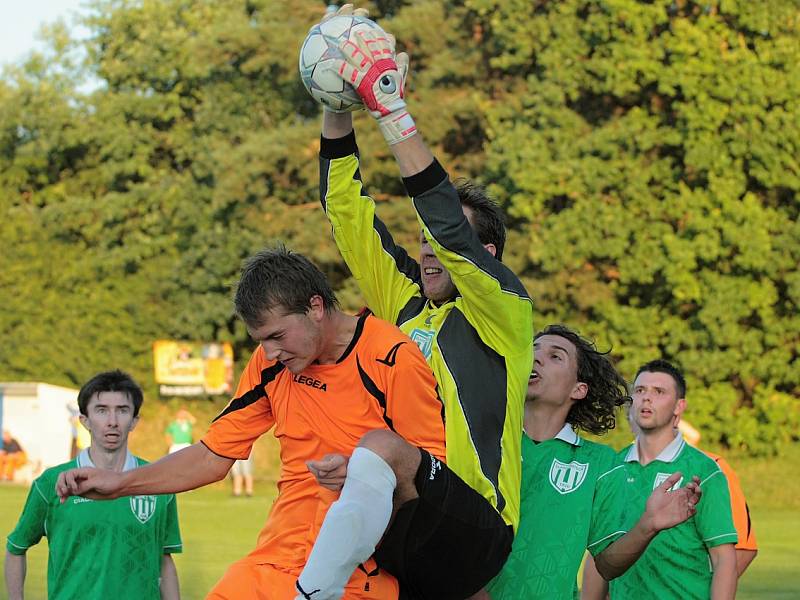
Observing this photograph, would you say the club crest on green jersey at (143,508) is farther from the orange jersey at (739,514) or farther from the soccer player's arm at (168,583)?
the orange jersey at (739,514)

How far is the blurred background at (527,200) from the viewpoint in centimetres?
3028

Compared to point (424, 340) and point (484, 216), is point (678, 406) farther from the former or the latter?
point (424, 340)

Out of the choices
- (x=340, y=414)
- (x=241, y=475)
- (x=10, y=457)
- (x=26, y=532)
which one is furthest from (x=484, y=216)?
(x=10, y=457)

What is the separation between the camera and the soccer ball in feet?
14.9

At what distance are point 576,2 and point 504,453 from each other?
29.3 m

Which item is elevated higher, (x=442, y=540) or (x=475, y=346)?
(x=475, y=346)

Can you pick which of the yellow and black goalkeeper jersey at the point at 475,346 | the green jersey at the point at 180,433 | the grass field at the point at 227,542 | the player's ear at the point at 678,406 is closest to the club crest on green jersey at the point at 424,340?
the yellow and black goalkeeper jersey at the point at 475,346

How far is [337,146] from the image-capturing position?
17.1 feet

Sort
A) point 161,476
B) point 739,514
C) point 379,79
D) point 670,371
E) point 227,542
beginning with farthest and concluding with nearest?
point 227,542, point 670,371, point 739,514, point 161,476, point 379,79

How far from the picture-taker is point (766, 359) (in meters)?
30.5

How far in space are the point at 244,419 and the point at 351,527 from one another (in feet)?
3.36

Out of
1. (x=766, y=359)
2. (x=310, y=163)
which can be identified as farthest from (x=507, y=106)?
(x=766, y=359)

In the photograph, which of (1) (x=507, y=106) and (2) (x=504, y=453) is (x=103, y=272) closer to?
(1) (x=507, y=106)

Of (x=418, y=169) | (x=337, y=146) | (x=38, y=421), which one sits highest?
(x=337, y=146)
